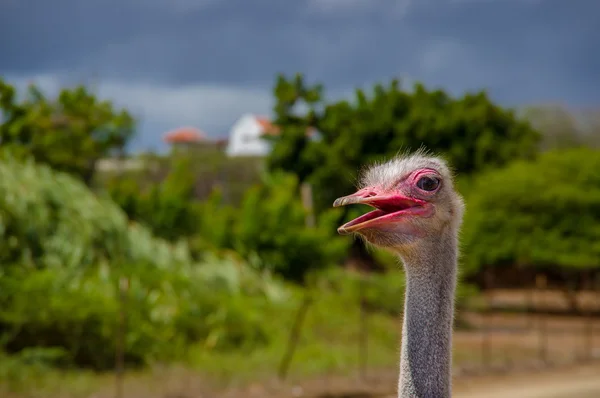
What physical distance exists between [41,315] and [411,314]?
868 cm

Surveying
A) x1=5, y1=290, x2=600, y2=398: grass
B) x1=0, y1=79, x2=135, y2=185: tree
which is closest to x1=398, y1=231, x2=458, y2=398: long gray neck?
x1=5, y1=290, x2=600, y2=398: grass

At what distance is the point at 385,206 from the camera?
277 cm

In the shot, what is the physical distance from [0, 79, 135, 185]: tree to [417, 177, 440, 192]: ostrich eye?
52.5ft

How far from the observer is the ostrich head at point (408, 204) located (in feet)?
8.81

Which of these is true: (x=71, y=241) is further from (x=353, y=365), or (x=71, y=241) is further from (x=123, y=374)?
(x=353, y=365)

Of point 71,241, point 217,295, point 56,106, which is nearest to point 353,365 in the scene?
point 217,295

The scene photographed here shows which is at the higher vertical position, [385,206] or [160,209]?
[160,209]

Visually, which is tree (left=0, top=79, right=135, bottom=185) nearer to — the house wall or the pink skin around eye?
the pink skin around eye

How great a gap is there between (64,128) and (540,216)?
35.7 feet

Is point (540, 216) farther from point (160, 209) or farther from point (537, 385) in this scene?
point (537, 385)

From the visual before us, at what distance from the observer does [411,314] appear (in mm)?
2691

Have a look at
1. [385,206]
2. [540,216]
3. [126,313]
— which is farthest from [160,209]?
[385,206]

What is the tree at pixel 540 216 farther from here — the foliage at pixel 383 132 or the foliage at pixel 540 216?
the foliage at pixel 383 132

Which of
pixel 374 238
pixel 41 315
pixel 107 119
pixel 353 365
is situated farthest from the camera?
pixel 107 119
